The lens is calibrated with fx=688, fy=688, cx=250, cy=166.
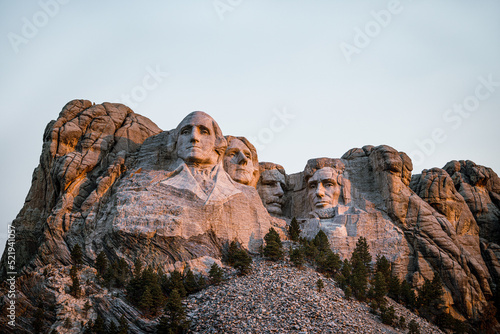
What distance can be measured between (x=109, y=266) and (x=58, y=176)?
22.4 ft

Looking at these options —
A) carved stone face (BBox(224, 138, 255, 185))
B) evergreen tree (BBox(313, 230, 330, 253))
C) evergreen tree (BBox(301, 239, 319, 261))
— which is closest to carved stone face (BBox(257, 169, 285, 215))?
carved stone face (BBox(224, 138, 255, 185))

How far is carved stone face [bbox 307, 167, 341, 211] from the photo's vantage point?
136 feet

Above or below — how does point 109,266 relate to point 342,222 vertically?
below

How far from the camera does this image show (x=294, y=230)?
39344 millimetres

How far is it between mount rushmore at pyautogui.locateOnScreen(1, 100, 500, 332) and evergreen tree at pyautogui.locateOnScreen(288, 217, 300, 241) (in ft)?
2.36

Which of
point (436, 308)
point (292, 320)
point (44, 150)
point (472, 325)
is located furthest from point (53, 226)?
point (472, 325)

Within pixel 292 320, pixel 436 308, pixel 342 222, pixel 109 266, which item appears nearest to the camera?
pixel 292 320

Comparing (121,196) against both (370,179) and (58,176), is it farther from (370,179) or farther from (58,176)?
(370,179)

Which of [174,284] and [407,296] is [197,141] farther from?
[407,296]

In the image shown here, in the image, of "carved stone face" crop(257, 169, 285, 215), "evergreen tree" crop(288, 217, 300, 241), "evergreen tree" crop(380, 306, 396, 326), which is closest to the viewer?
"evergreen tree" crop(380, 306, 396, 326)

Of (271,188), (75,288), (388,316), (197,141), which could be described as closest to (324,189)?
(271,188)

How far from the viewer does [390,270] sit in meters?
37.7

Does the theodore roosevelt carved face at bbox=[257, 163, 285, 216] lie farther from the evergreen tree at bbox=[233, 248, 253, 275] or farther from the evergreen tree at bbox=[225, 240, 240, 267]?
the evergreen tree at bbox=[233, 248, 253, 275]

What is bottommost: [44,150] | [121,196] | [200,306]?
[200,306]
